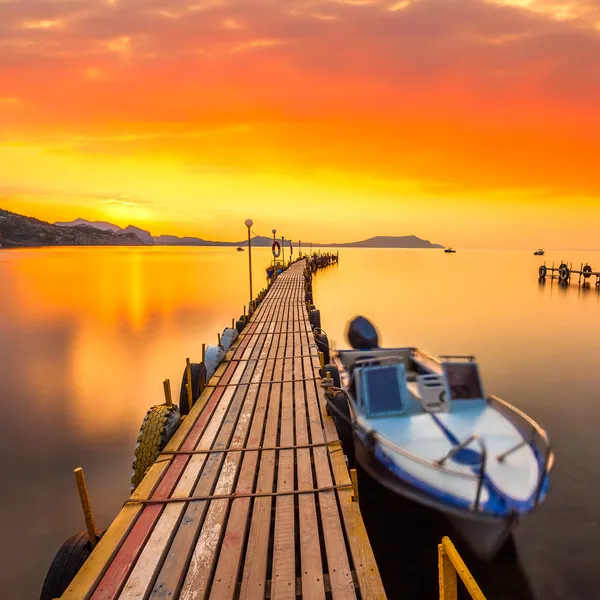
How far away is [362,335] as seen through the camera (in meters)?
17.7

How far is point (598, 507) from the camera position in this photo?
11.3m

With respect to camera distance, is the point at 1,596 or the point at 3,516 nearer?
the point at 1,596

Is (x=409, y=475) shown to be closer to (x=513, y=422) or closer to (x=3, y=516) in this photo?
(x=513, y=422)

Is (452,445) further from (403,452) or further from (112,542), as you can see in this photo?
(112,542)

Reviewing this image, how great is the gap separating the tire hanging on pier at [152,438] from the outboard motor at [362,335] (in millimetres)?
9589

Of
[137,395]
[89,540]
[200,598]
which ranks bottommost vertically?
[137,395]

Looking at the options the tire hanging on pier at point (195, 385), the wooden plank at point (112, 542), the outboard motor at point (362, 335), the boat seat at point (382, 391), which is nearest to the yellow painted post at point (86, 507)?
the wooden plank at point (112, 542)

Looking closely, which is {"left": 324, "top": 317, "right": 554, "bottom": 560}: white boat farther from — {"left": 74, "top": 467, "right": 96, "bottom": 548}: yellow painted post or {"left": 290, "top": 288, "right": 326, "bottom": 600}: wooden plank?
{"left": 74, "top": 467, "right": 96, "bottom": 548}: yellow painted post

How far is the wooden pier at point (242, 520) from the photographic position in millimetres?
5324

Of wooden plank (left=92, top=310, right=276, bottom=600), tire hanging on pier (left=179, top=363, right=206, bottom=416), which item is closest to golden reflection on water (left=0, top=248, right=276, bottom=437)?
tire hanging on pier (left=179, top=363, right=206, bottom=416)

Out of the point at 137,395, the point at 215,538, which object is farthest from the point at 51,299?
the point at 215,538

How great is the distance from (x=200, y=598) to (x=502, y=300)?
58416 mm

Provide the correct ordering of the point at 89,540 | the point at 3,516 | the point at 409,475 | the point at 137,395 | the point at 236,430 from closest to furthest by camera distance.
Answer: the point at 89,540 → the point at 409,475 → the point at 236,430 → the point at 3,516 → the point at 137,395

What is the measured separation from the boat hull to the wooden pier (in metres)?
1.68
